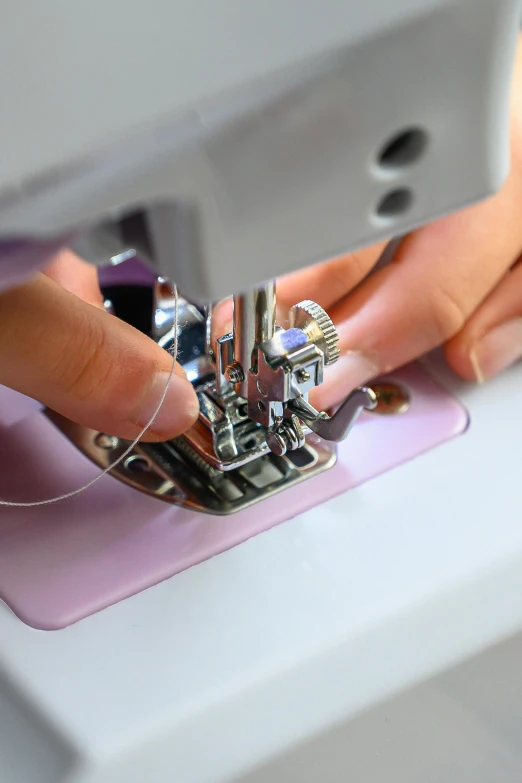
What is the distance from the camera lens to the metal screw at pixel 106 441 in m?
0.57

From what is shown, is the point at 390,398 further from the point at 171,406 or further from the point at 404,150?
the point at 404,150

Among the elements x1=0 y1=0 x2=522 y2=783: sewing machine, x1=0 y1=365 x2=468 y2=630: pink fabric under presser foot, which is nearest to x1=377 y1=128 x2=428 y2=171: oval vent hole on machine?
x1=0 y1=0 x2=522 y2=783: sewing machine

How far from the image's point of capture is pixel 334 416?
515 millimetres

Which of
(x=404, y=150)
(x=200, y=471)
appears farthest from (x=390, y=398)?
(x=404, y=150)

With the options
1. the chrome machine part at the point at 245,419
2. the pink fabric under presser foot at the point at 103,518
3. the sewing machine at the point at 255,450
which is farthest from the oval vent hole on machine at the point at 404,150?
the pink fabric under presser foot at the point at 103,518

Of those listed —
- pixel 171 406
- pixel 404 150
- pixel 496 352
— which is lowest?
pixel 496 352

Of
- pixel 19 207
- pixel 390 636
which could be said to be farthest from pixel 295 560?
pixel 19 207

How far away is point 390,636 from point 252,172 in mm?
272

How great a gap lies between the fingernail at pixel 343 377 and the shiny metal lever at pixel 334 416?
0.21ft

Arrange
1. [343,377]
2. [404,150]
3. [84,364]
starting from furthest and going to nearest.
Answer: [343,377], [84,364], [404,150]

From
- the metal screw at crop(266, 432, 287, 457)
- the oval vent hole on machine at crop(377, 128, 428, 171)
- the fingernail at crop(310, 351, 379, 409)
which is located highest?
the oval vent hole on machine at crop(377, 128, 428, 171)

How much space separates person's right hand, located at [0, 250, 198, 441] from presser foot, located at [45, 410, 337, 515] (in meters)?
0.03

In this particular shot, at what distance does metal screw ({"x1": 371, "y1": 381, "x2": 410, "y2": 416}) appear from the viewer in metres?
0.60

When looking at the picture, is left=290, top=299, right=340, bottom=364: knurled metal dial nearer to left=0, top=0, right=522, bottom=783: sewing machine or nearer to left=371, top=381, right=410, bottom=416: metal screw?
left=0, top=0, right=522, bottom=783: sewing machine
